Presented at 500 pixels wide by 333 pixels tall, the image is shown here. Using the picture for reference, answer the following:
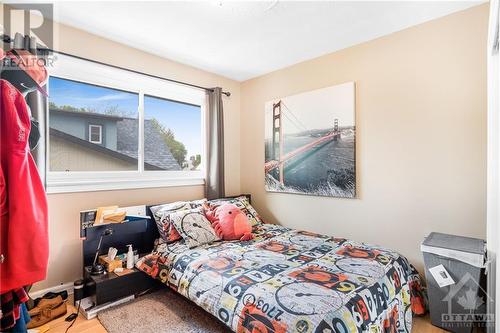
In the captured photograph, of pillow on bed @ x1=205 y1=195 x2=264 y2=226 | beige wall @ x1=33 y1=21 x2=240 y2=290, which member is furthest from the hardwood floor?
pillow on bed @ x1=205 y1=195 x2=264 y2=226

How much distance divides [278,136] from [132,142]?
176 cm

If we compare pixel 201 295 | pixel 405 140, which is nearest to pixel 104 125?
pixel 201 295

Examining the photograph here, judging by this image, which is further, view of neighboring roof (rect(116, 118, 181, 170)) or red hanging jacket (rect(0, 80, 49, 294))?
view of neighboring roof (rect(116, 118, 181, 170))

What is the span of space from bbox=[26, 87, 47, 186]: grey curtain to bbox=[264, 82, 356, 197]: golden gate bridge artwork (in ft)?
7.78

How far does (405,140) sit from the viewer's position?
2.39 m

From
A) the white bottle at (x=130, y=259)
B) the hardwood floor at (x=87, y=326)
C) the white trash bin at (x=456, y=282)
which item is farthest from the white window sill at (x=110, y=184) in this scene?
the white trash bin at (x=456, y=282)

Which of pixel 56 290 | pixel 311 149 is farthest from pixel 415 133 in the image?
pixel 56 290

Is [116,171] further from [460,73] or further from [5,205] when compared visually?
[460,73]

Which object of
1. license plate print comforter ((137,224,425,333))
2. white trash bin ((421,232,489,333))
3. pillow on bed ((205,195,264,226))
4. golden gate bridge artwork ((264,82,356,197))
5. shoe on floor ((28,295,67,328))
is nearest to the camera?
license plate print comforter ((137,224,425,333))

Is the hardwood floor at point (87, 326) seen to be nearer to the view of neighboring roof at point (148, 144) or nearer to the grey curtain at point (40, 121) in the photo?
the grey curtain at point (40, 121)

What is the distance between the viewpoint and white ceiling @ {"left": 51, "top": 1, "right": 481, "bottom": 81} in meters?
2.08

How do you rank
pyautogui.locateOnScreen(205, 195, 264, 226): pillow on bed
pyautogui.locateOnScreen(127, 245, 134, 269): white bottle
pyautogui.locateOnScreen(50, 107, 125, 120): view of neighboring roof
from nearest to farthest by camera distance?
pyautogui.locateOnScreen(127, 245, 134, 269): white bottle < pyautogui.locateOnScreen(50, 107, 125, 120): view of neighboring roof < pyautogui.locateOnScreen(205, 195, 264, 226): pillow on bed

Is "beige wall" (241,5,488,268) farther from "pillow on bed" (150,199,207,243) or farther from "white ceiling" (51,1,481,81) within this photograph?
"pillow on bed" (150,199,207,243)

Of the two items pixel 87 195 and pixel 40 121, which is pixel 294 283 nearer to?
pixel 87 195
